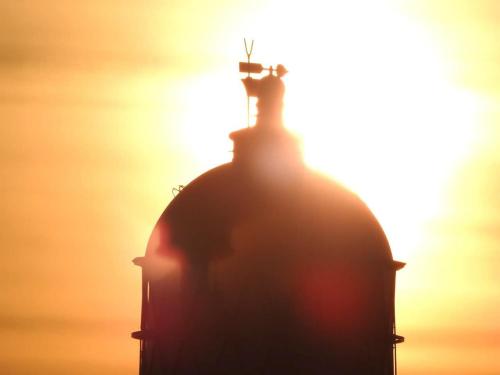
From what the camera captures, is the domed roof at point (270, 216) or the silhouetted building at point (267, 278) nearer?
the silhouetted building at point (267, 278)

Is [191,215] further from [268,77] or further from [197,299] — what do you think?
[268,77]

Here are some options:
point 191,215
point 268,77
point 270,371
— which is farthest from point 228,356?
point 268,77

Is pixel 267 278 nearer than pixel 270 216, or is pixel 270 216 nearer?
pixel 267 278

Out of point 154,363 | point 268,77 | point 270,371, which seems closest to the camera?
point 270,371

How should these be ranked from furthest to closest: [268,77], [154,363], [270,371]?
[268,77]
[154,363]
[270,371]

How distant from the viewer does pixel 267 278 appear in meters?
25.8

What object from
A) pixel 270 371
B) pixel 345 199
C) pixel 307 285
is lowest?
pixel 270 371

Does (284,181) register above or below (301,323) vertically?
above

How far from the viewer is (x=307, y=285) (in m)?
26.0

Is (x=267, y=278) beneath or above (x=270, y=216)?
beneath

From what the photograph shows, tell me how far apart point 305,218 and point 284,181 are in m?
1.20

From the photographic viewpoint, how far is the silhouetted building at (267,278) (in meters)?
25.8

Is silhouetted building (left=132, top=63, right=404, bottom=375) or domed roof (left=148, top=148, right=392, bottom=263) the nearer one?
silhouetted building (left=132, top=63, right=404, bottom=375)

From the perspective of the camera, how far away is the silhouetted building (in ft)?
84.7
